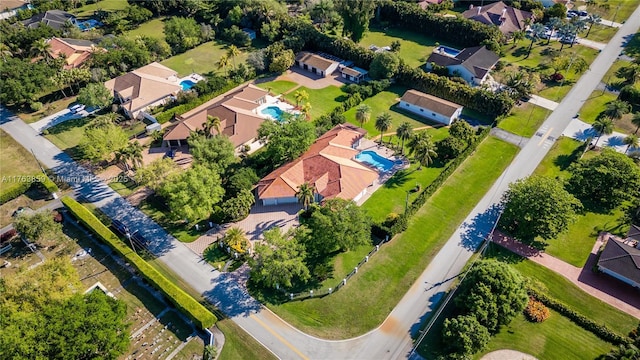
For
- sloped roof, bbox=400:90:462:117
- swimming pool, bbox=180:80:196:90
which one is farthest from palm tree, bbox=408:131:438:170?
swimming pool, bbox=180:80:196:90

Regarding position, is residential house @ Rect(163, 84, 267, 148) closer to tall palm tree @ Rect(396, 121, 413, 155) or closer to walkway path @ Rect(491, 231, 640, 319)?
tall palm tree @ Rect(396, 121, 413, 155)

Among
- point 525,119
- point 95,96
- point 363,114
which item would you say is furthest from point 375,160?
point 95,96

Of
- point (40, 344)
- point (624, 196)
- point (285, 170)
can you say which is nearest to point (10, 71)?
point (285, 170)

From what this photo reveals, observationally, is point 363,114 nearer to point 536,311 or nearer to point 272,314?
point 272,314

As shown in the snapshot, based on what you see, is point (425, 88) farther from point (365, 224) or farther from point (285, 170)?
point (365, 224)

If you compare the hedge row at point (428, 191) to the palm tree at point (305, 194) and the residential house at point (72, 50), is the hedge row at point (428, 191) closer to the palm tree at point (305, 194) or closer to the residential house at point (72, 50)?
the palm tree at point (305, 194)

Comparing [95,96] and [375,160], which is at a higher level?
[95,96]

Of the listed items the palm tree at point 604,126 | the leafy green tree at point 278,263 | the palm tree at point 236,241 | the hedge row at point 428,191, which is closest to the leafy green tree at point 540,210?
the hedge row at point 428,191
